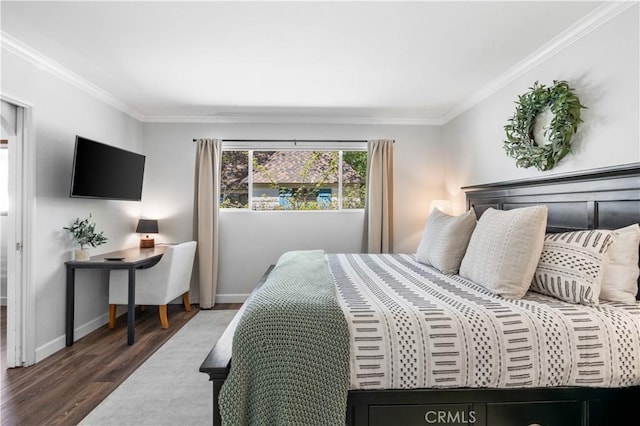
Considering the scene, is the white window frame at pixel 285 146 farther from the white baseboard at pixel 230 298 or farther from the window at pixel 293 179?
the white baseboard at pixel 230 298

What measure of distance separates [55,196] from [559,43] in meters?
4.24

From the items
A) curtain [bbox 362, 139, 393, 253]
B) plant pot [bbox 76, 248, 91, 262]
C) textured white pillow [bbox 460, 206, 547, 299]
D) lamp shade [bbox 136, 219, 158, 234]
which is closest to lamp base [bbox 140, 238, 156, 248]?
lamp shade [bbox 136, 219, 158, 234]

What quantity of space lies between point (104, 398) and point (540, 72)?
3.95 meters

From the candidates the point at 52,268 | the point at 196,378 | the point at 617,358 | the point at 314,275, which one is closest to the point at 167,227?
the point at 52,268

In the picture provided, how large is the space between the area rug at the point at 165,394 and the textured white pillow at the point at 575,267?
208 centimetres

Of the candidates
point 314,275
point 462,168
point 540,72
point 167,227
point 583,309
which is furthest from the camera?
point 167,227

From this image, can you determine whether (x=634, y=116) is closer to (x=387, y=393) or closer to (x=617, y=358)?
(x=617, y=358)

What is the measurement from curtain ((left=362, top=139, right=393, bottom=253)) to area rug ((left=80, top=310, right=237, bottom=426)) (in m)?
2.37

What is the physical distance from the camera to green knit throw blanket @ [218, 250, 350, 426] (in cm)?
140

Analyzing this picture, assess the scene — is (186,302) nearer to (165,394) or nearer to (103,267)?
(103,267)

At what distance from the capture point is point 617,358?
5.08 feet

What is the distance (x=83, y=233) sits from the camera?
10.9 feet

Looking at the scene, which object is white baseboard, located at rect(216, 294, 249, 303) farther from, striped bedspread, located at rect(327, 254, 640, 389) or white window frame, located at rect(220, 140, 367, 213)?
striped bedspread, located at rect(327, 254, 640, 389)

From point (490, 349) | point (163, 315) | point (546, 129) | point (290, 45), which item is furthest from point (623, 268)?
point (163, 315)
